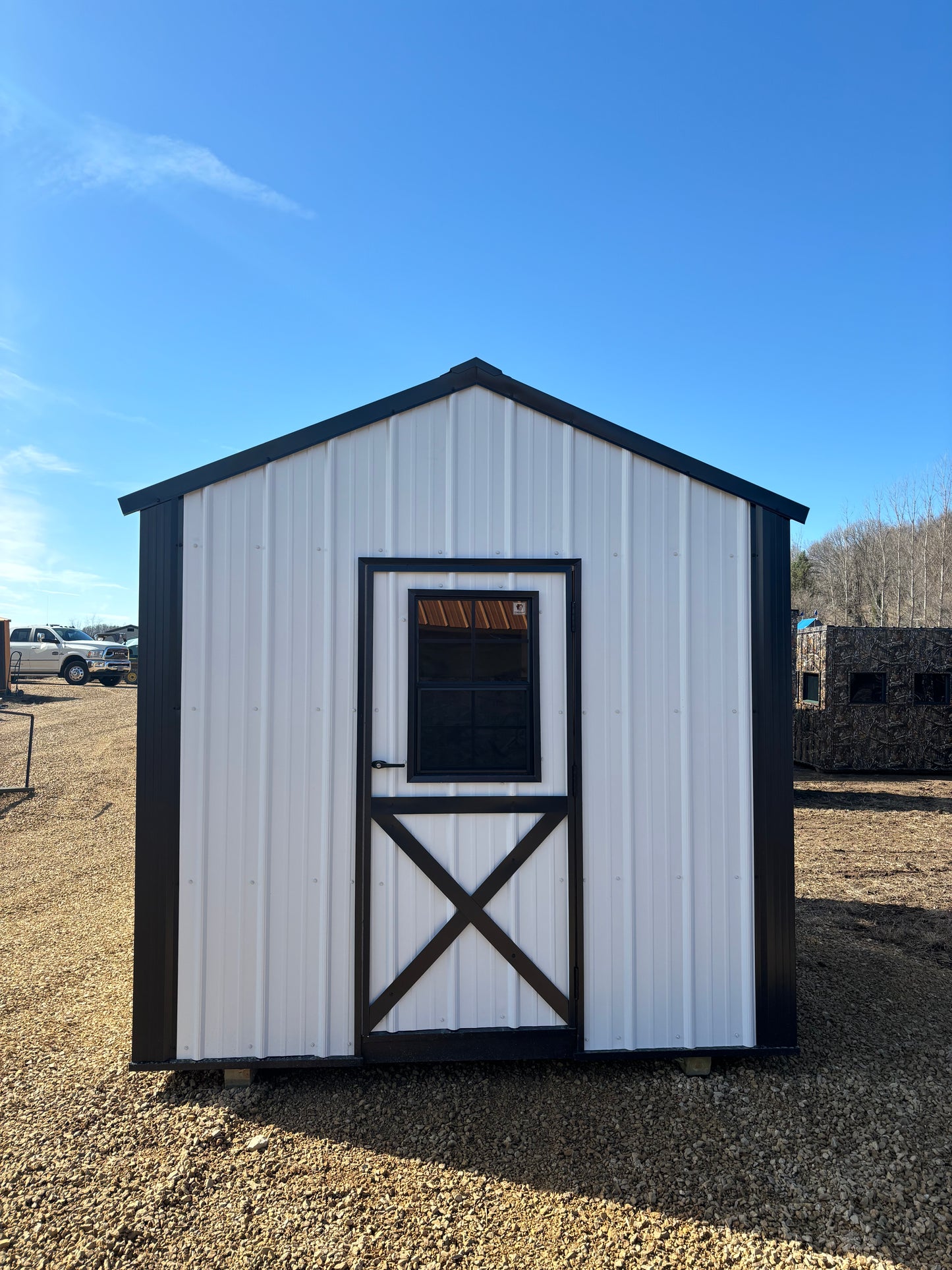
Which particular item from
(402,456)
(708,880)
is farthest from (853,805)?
(402,456)

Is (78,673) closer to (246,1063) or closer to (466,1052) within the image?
(246,1063)

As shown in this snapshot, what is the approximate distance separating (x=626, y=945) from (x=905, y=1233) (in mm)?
1377

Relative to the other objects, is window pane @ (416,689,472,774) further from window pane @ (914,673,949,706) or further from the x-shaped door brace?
window pane @ (914,673,949,706)

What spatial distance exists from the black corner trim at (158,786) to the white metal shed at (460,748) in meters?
0.01

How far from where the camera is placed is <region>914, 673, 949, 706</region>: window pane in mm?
12413

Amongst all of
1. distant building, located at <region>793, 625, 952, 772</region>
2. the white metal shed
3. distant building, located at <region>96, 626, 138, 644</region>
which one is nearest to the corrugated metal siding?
the white metal shed

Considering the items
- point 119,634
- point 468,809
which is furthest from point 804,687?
point 119,634

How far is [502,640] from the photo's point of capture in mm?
3432

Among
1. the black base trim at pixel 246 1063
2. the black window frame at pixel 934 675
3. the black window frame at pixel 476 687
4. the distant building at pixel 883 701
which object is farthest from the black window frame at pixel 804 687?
the black base trim at pixel 246 1063

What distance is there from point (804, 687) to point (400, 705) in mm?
11796

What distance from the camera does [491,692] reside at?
3.43 meters

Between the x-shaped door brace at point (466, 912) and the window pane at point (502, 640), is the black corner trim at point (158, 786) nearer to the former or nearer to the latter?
the x-shaped door brace at point (466, 912)

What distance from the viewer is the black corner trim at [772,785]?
343cm

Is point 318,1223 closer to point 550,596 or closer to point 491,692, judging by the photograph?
point 491,692
